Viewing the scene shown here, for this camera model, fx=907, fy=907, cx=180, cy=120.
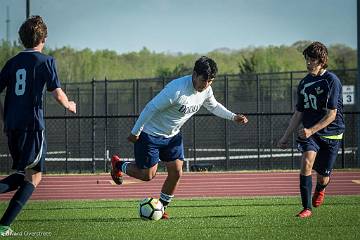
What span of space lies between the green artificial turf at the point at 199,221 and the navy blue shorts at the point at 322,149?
23.6 inches

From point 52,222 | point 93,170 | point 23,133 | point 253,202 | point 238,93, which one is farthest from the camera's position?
point 238,93

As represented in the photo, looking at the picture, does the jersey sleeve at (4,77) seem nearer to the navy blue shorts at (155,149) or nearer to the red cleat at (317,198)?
the navy blue shorts at (155,149)

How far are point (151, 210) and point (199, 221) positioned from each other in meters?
0.62

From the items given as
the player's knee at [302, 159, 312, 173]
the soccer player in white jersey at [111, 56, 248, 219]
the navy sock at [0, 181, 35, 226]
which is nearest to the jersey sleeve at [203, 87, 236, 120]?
the soccer player in white jersey at [111, 56, 248, 219]

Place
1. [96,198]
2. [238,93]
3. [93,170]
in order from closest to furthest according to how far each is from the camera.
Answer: [96,198], [93,170], [238,93]

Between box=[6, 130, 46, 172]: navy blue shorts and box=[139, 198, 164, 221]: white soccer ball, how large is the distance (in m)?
2.28

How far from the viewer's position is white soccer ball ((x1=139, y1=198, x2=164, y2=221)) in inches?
444

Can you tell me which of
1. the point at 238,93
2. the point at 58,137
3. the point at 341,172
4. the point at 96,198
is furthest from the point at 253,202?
the point at 238,93

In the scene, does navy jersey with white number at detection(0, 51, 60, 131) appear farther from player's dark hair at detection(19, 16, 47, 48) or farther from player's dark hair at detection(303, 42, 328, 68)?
player's dark hair at detection(303, 42, 328, 68)

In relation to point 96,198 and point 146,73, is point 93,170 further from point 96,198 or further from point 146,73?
point 146,73

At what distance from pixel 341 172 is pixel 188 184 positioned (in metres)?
5.28

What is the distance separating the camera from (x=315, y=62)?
11.6 meters

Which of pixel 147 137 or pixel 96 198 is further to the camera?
pixel 96 198

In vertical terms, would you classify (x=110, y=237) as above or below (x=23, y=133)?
below
